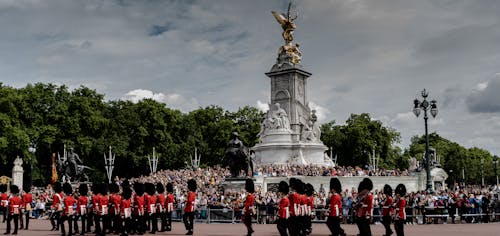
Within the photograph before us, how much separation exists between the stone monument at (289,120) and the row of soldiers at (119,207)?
29875 millimetres

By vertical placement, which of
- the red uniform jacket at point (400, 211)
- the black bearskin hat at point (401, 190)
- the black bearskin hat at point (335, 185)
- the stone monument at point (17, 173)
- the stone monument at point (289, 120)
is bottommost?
the red uniform jacket at point (400, 211)

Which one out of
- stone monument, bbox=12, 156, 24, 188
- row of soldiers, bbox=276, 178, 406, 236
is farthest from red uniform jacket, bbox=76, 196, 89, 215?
stone monument, bbox=12, 156, 24, 188

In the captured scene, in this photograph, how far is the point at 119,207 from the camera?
20.0 m

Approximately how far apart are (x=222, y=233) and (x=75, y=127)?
45.4 meters

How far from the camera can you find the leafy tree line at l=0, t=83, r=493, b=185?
6016 centimetres

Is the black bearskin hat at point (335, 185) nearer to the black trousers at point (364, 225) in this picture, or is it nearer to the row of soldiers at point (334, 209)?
the row of soldiers at point (334, 209)

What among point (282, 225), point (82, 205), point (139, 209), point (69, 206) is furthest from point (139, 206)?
point (282, 225)

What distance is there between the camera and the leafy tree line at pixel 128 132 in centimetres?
6016

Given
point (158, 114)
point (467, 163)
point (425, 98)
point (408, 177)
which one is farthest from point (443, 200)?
point (467, 163)

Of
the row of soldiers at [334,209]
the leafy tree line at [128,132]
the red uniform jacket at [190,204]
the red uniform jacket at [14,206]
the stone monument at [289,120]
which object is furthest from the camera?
the leafy tree line at [128,132]

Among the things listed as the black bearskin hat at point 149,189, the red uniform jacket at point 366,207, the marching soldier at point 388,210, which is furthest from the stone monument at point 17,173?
the red uniform jacket at point 366,207

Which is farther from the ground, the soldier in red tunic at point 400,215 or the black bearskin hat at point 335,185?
the black bearskin hat at point 335,185

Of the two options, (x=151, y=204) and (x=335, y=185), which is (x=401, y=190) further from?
(x=151, y=204)

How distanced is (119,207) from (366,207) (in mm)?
8545
